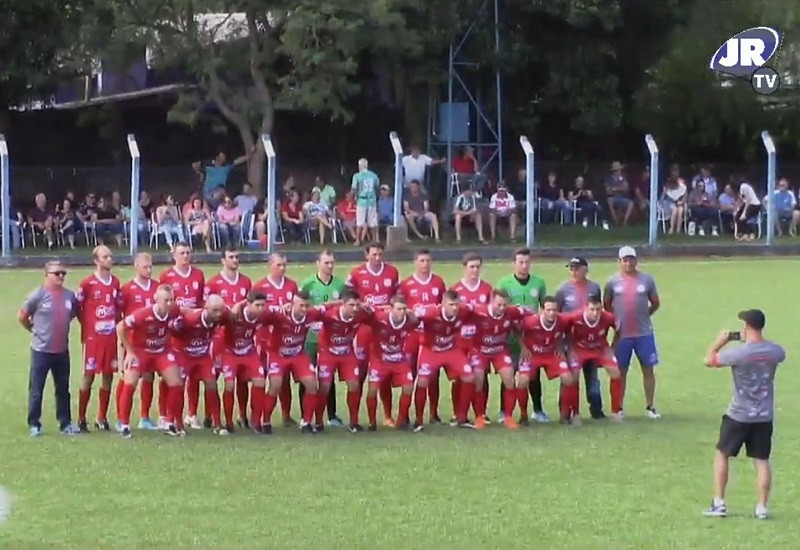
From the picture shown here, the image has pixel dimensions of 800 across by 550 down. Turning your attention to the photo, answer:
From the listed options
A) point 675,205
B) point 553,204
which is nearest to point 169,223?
point 553,204

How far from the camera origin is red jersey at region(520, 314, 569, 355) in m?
16.6

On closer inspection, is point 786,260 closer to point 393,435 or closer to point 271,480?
point 393,435

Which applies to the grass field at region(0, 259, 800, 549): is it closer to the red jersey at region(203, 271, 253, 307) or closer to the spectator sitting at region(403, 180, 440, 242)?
the red jersey at region(203, 271, 253, 307)

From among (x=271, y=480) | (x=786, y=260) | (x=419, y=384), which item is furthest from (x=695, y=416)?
(x=786, y=260)

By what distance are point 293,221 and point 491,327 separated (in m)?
16.1

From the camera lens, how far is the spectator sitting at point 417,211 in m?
32.8

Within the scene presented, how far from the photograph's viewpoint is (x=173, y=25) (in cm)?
3472

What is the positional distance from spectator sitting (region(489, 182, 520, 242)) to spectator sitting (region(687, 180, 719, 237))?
4110mm

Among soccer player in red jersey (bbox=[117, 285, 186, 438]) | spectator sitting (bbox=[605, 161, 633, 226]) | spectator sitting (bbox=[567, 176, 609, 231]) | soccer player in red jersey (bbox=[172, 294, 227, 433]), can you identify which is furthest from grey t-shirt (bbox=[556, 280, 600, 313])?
spectator sitting (bbox=[605, 161, 633, 226])

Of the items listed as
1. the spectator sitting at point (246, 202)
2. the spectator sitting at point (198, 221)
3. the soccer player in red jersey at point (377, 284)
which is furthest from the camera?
the spectator sitting at point (246, 202)

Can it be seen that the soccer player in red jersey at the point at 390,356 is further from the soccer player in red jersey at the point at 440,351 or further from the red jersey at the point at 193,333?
the red jersey at the point at 193,333

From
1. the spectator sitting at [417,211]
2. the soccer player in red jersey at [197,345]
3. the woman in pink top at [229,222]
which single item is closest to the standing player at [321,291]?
the soccer player in red jersey at [197,345]

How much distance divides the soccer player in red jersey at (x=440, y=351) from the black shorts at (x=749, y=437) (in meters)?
4.62

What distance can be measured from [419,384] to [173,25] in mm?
19903
